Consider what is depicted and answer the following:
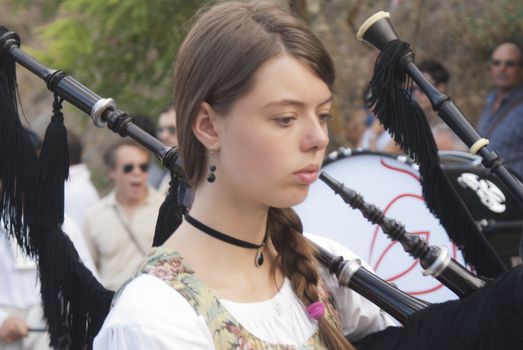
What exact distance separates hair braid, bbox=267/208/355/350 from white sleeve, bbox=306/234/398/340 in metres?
0.07

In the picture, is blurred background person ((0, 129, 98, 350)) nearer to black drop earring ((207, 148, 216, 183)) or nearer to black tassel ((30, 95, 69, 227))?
black tassel ((30, 95, 69, 227))

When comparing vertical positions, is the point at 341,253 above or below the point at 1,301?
above

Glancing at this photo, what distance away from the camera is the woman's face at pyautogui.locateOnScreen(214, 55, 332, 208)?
1.84m

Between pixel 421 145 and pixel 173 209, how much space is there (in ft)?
1.94

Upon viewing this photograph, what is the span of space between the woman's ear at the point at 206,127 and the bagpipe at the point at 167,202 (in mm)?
270

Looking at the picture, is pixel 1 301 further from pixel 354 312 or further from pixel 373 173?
pixel 354 312

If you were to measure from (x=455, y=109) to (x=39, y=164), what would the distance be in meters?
0.89

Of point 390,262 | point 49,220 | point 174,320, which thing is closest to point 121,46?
point 390,262

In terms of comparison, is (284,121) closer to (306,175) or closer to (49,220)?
(306,175)

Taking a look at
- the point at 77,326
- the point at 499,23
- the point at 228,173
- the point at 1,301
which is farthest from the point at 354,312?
the point at 499,23

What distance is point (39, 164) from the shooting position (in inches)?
87.0

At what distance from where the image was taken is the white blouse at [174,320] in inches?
69.3

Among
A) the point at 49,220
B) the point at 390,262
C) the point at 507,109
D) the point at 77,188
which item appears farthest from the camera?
the point at 507,109

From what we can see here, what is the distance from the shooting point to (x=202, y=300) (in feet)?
6.02
